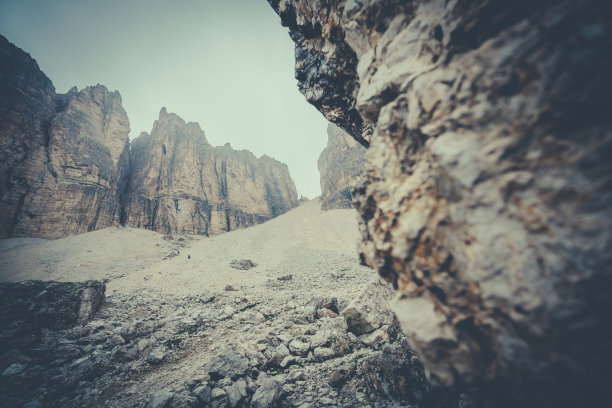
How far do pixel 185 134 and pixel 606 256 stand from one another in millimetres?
74433

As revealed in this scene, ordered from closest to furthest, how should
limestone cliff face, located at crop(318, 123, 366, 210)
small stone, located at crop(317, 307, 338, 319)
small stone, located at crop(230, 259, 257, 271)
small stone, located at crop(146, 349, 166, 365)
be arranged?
small stone, located at crop(146, 349, 166, 365) → small stone, located at crop(317, 307, 338, 319) → small stone, located at crop(230, 259, 257, 271) → limestone cliff face, located at crop(318, 123, 366, 210)

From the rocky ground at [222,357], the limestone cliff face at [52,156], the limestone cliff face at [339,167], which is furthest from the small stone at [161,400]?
the limestone cliff face at [339,167]

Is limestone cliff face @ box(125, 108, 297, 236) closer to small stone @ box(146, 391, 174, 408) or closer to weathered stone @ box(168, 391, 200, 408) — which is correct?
small stone @ box(146, 391, 174, 408)

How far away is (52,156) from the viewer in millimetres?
37500

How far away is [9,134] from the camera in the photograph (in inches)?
1284

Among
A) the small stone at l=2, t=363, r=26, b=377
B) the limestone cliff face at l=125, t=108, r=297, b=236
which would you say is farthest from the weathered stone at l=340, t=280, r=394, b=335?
the limestone cliff face at l=125, t=108, r=297, b=236

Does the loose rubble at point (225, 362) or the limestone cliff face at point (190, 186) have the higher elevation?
the limestone cliff face at point (190, 186)

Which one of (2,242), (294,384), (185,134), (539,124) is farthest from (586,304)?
(185,134)

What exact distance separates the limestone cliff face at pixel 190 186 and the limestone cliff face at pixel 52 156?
623 cm

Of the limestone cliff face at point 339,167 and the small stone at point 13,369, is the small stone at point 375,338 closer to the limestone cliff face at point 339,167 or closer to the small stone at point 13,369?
the small stone at point 13,369

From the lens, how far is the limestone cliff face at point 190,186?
50.0 metres

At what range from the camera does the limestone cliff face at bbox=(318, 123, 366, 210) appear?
58656mm

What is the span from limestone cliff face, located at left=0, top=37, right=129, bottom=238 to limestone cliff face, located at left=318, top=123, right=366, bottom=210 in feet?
162

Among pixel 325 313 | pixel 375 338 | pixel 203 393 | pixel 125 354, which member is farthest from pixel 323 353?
pixel 125 354
